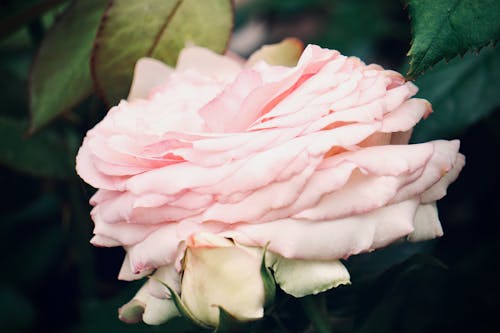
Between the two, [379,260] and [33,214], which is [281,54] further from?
[33,214]

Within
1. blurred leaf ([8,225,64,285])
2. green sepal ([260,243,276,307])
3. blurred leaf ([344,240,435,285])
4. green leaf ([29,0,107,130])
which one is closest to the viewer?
green sepal ([260,243,276,307])

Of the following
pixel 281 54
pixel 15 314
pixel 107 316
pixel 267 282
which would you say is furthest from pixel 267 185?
pixel 15 314

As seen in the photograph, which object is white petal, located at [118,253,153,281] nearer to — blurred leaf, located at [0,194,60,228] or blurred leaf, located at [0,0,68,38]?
blurred leaf, located at [0,0,68,38]

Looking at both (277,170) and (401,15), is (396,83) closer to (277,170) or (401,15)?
(277,170)

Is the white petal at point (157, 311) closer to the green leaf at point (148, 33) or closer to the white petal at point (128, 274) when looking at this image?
the white petal at point (128, 274)

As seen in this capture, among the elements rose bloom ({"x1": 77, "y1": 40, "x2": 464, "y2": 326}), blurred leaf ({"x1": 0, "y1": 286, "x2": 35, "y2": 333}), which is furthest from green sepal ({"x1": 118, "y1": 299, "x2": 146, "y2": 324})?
blurred leaf ({"x1": 0, "y1": 286, "x2": 35, "y2": 333})

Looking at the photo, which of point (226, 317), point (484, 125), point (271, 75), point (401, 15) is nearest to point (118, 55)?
point (271, 75)

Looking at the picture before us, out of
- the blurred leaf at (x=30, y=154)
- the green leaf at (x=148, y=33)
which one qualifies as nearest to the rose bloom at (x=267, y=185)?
the green leaf at (x=148, y=33)
